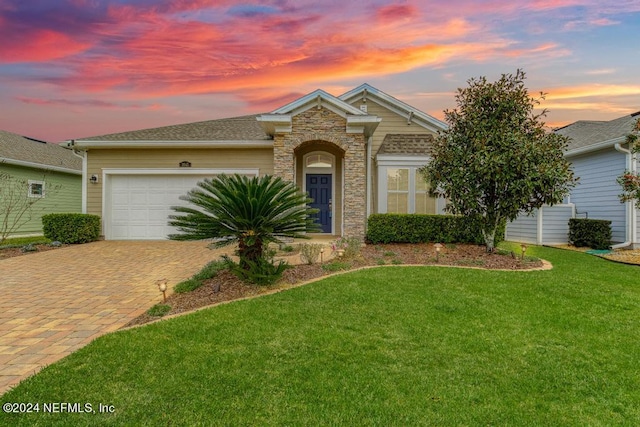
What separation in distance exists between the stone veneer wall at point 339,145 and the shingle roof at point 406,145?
5.69 ft

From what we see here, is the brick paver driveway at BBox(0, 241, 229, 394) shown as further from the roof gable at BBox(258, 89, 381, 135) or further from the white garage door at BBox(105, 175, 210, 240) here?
the roof gable at BBox(258, 89, 381, 135)

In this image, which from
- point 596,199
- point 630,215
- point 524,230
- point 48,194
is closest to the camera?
point 630,215

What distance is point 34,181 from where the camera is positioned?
1580 cm

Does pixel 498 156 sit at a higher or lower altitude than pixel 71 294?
higher

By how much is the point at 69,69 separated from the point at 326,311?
12.6m

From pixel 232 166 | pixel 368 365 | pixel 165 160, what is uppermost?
pixel 165 160

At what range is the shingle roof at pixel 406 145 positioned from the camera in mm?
11445

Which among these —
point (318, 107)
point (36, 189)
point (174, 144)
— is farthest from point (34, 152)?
point (318, 107)

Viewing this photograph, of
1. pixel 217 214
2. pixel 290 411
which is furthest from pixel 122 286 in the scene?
pixel 290 411

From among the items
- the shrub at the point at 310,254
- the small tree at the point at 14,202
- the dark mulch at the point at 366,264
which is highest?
the small tree at the point at 14,202

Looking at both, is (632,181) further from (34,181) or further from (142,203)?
(34,181)

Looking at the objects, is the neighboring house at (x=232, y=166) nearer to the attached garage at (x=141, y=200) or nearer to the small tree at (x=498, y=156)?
the attached garage at (x=141, y=200)

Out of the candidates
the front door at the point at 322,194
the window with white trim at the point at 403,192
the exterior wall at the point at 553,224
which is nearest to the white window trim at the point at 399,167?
the window with white trim at the point at 403,192

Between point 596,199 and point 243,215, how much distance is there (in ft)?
43.0
